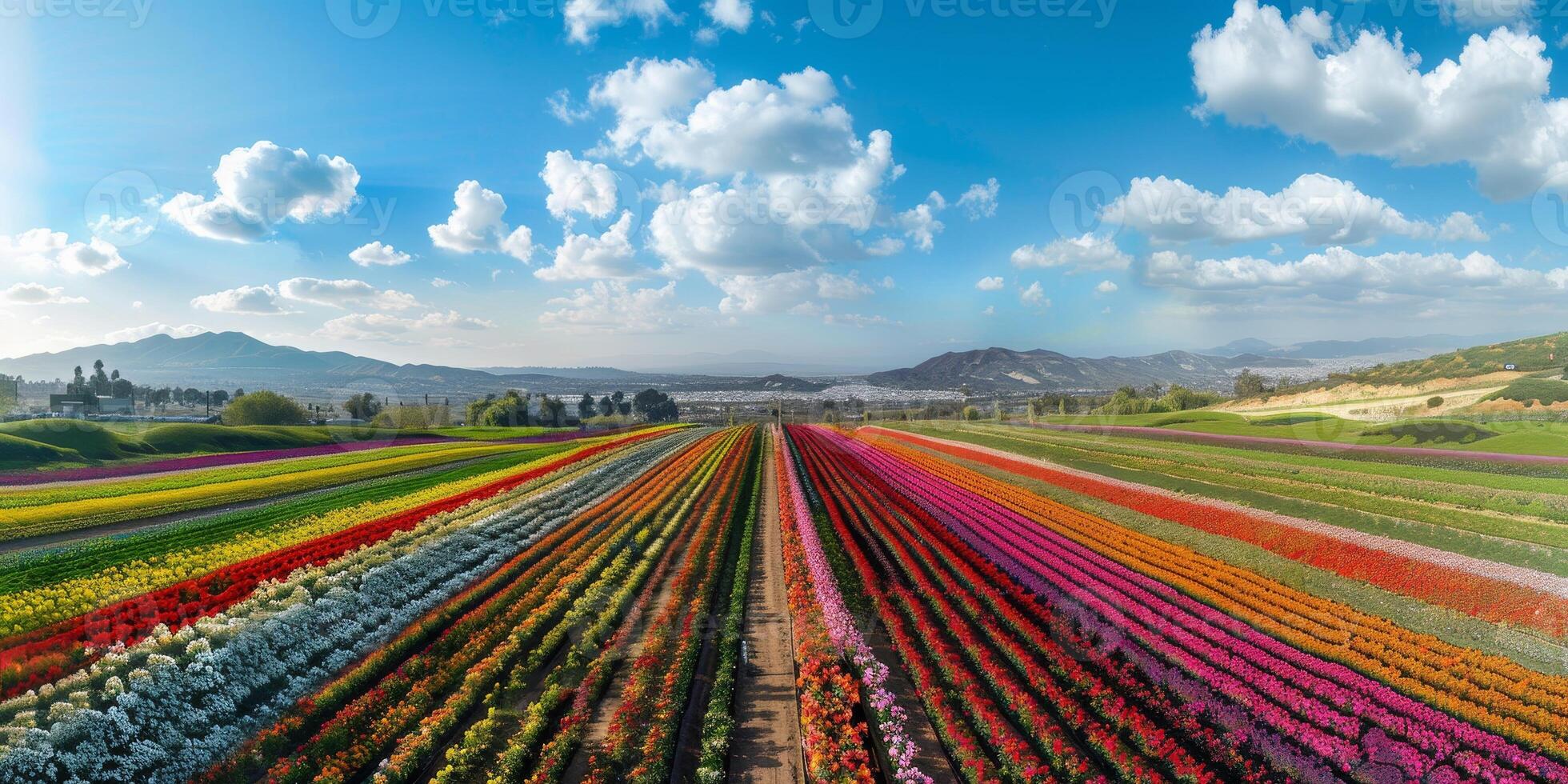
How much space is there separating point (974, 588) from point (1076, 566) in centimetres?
437

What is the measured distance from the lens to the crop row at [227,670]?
27.7 feet

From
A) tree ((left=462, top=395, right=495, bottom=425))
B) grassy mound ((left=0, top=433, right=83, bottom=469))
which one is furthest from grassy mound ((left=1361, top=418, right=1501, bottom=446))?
tree ((left=462, top=395, right=495, bottom=425))

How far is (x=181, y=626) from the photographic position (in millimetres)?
11969

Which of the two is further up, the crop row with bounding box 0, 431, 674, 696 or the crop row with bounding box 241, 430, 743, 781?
the crop row with bounding box 0, 431, 674, 696

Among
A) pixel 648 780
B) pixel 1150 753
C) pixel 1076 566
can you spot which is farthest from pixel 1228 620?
pixel 648 780

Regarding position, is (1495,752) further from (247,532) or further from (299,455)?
(299,455)

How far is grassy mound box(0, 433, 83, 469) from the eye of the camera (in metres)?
35.3

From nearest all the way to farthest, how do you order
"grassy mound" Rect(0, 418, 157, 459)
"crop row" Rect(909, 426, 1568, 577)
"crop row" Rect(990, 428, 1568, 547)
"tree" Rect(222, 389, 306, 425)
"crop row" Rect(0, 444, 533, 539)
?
"crop row" Rect(909, 426, 1568, 577)
"crop row" Rect(990, 428, 1568, 547)
"crop row" Rect(0, 444, 533, 539)
"grassy mound" Rect(0, 418, 157, 459)
"tree" Rect(222, 389, 306, 425)

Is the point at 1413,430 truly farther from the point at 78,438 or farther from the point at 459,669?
the point at 78,438

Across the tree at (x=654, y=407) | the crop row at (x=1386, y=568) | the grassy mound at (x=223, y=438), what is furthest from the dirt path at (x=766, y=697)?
the tree at (x=654, y=407)

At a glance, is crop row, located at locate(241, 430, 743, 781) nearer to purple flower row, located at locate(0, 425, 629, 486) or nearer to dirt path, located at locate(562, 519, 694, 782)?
dirt path, located at locate(562, 519, 694, 782)

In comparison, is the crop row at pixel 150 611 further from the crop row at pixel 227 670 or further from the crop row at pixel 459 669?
the crop row at pixel 459 669

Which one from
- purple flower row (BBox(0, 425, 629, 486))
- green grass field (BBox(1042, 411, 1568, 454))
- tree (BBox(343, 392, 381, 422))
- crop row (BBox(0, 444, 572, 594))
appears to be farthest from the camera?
tree (BBox(343, 392, 381, 422))

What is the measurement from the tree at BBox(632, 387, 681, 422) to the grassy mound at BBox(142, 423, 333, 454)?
85387 mm
